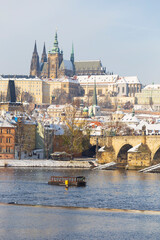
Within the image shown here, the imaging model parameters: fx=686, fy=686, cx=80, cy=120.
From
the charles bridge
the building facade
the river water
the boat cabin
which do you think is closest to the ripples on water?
the river water

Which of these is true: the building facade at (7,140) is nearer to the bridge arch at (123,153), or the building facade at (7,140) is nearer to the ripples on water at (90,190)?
the ripples on water at (90,190)

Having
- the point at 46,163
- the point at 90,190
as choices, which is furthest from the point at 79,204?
the point at 46,163

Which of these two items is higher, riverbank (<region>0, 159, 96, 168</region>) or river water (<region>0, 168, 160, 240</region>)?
riverbank (<region>0, 159, 96, 168</region>)

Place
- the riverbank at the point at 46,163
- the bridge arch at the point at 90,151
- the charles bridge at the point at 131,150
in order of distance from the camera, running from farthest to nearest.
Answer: the bridge arch at the point at 90,151 → the charles bridge at the point at 131,150 → the riverbank at the point at 46,163

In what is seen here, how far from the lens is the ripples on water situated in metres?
46.6

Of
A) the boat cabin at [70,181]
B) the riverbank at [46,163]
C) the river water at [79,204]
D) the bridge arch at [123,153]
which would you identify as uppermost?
the bridge arch at [123,153]

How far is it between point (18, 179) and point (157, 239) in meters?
32.8

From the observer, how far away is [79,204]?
45.3m

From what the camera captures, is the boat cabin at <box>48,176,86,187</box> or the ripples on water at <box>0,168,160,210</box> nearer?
the ripples on water at <box>0,168,160,210</box>

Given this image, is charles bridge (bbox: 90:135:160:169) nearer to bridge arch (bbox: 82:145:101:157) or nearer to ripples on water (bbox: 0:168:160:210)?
bridge arch (bbox: 82:145:101:157)

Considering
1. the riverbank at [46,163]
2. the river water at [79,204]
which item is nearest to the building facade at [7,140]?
the riverbank at [46,163]

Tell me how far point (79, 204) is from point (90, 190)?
31.5 feet

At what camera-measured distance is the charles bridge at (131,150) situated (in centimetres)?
8138

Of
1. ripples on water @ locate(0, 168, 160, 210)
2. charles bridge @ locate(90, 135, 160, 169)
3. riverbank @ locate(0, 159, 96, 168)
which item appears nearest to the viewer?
ripples on water @ locate(0, 168, 160, 210)
